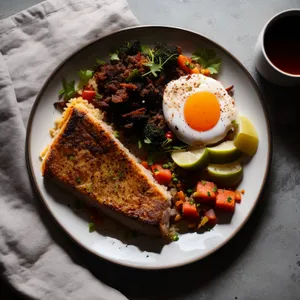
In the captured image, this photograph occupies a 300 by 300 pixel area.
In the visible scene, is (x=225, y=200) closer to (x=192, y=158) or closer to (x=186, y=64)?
(x=192, y=158)

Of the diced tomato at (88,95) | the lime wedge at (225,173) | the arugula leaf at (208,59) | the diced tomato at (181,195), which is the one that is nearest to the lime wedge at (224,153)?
the lime wedge at (225,173)

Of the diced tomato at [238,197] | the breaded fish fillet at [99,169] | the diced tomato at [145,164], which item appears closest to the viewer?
the breaded fish fillet at [99,169]

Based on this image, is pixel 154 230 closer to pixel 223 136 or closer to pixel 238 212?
pixel 238 212

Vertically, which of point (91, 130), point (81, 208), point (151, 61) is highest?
point (151, 61)

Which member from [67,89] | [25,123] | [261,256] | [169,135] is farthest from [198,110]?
[25,123]

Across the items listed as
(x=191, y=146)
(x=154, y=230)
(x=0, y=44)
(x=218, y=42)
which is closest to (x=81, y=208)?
(x=154, y=230)

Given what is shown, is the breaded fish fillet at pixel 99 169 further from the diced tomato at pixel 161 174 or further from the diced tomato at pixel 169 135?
the diced tomato at pixel 169 135

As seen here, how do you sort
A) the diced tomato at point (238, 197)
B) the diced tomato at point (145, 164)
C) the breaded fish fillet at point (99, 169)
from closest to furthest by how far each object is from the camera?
the breaded fish fillet at point (99, 169), the diced tomato at point (238, 197), the diced tomato at point (145, 164)
